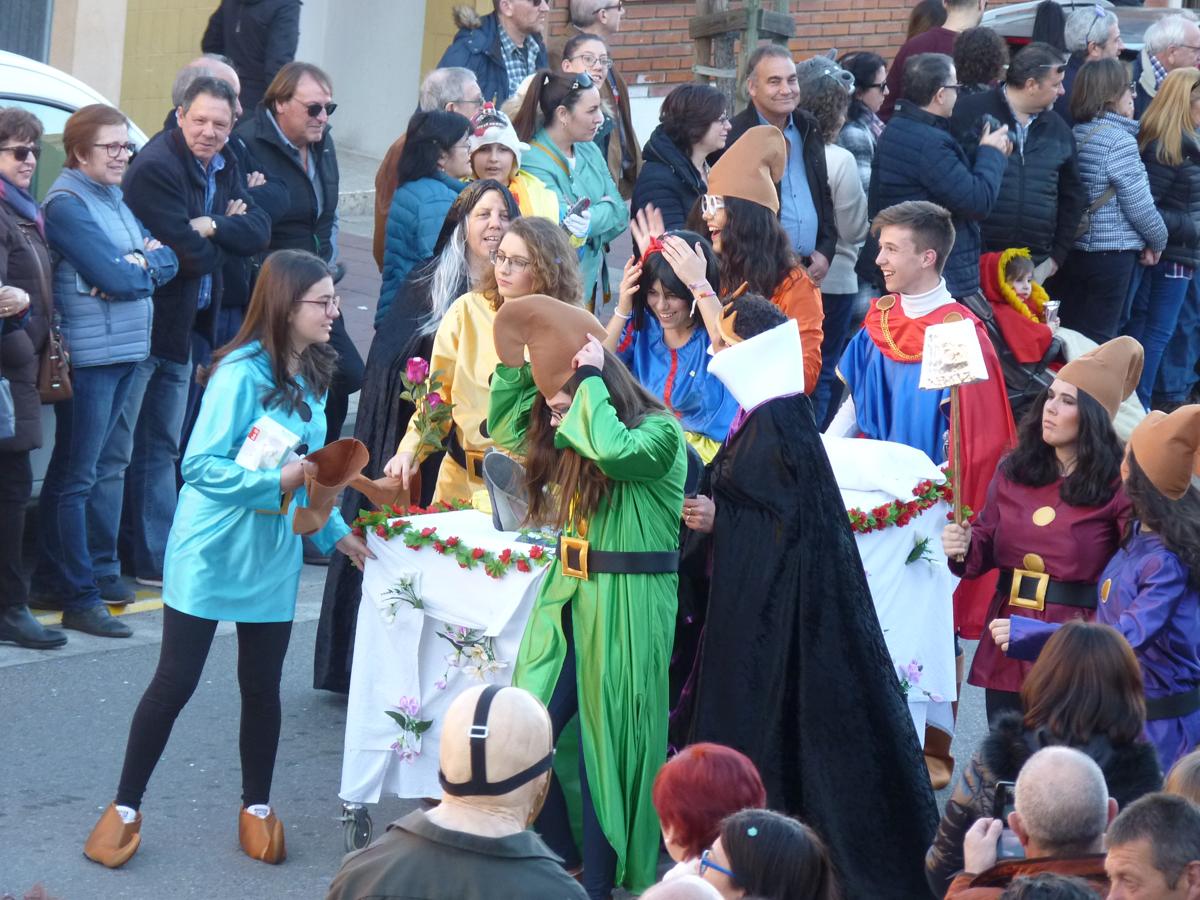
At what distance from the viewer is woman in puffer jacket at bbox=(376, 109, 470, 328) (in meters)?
8.04

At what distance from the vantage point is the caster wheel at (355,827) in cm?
581

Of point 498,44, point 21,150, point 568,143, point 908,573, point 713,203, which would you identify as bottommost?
point 908,573

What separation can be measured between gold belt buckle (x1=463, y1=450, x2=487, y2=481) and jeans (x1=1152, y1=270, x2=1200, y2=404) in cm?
670

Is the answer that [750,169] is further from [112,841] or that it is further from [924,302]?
[112,841]

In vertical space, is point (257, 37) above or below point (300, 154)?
above

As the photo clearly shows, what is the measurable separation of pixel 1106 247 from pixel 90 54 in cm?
719

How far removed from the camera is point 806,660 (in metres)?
5.39

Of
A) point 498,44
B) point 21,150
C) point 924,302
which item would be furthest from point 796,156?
point 21,150

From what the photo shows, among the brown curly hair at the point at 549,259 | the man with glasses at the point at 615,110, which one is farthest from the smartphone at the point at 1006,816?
the man with glasses at the point at 615,110

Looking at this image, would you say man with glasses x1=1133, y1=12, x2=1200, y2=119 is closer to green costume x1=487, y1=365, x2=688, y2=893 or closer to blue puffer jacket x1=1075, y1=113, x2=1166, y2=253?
blue puffer jacket x1=1075, y1=113, x2=1166, y2=253

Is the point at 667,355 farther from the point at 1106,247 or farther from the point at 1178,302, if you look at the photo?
the point at 1178,302

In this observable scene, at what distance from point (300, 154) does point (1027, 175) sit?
4.03 m

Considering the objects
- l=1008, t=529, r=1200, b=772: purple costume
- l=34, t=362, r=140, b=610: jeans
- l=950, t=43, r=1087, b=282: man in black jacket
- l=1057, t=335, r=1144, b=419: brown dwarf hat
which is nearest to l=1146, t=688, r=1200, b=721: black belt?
l=1008, t=529, r=1200, b=772: purple costume

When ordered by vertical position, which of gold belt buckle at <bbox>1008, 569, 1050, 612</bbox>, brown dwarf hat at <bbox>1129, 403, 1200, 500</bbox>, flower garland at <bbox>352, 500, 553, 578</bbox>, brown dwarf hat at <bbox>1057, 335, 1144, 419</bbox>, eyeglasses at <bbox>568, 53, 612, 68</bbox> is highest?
eyeglasses at <bbox>568, 53, 612, 68</bbox>
